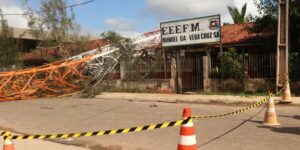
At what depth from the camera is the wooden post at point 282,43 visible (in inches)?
693

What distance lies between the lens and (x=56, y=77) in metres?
23.2

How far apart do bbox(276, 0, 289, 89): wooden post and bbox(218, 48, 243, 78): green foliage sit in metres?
2.51

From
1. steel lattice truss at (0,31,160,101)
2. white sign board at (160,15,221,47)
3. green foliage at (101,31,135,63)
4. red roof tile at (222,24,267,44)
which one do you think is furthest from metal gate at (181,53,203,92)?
steel lattice truss at (0,31,160,101)

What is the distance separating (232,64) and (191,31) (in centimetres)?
313

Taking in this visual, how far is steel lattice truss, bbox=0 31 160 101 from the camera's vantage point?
22422 millimetres

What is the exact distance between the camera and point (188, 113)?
515 cm

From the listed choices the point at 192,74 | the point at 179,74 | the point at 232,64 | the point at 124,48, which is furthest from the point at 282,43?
the point at 124,48

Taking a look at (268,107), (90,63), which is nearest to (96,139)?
(268,107)

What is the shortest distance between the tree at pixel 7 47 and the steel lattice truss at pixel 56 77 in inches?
518

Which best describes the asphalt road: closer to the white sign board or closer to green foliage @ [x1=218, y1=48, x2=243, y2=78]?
green foliage @ [x1=218, y1=48, x2=243, y2=78]

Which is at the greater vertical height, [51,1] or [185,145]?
[51,1]

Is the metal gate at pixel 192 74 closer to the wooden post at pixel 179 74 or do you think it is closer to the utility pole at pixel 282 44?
the wooden post at pixel 179 74

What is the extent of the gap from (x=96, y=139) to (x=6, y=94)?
1375 cm

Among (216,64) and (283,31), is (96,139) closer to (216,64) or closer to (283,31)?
(283,31)
